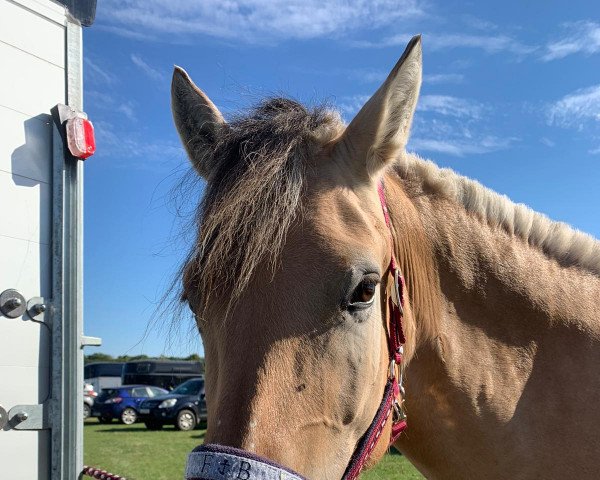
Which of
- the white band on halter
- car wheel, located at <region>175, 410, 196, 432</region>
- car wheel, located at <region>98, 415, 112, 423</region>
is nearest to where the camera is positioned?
the white band on halter

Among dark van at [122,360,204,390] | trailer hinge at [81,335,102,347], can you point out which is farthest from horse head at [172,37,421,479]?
dark van at [122,360,204,390]

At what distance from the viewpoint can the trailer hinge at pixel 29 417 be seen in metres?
2.50

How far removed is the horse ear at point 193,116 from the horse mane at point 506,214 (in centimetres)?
101

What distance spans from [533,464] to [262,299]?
5.00 feet

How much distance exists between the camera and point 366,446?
7.39 ft

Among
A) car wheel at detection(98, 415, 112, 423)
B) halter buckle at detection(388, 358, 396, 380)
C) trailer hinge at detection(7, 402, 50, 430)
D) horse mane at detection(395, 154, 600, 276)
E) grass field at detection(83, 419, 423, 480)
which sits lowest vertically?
car wheel at detection(98, 415, 112, 423)

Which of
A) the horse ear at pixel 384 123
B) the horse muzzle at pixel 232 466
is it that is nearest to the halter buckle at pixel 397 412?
the horse muzzle at pixel 232 466

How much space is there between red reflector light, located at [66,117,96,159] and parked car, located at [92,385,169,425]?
25.5 meters

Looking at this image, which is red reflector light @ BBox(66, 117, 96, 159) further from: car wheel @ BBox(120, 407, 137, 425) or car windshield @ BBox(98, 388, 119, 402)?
car windshield @ BBox(98, 388, 119, 402)

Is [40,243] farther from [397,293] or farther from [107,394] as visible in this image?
[107,394]

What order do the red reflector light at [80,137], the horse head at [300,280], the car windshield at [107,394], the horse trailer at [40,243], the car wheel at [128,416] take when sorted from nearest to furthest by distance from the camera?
the horse head at [300,280] → the horse trailer at [40,243] → the red reflector light at [80,137] → the car wheel at [128,416] → the car windshield at [107,394]

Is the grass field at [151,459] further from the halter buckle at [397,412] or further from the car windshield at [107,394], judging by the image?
the car windshield at [107,394]

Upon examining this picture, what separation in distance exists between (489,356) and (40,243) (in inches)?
86.8

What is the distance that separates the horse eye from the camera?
220cm
